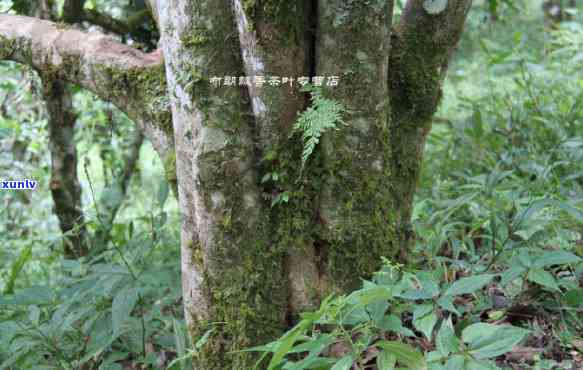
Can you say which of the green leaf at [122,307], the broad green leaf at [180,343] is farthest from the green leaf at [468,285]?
the green leaf at [122,307]

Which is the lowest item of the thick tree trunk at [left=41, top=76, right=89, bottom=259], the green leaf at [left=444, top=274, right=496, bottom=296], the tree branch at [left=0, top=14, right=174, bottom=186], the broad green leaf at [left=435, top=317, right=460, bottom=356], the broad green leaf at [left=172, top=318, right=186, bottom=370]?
the broad green leaf at [left=172, top=318, right=186, bottom=370]

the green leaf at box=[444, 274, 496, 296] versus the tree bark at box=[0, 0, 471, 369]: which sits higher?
the tree bark at box=[0, 0, 471, 369]

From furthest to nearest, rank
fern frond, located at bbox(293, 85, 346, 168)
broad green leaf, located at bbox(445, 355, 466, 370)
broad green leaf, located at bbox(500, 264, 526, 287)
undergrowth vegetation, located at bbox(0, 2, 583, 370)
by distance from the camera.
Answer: broad green leaf, located at bbox(500, 264, 526, 287) → fern frond, located at bbox(293, 85, 346, 168) → undergrowth vegetation, located at bbox(0, 2, 583, 370) → broad green leaf, located at bbox(445, 355, 466, 370)

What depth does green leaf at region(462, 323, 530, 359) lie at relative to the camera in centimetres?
123

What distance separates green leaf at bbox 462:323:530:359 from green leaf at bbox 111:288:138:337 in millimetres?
997

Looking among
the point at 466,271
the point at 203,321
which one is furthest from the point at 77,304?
the point at 466,271

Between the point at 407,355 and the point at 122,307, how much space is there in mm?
899

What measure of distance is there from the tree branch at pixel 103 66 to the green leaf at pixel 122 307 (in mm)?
439

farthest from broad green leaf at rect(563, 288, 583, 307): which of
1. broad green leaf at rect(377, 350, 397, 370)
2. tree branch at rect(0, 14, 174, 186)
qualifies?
tree branch at rect(0, 14, 174, 186)

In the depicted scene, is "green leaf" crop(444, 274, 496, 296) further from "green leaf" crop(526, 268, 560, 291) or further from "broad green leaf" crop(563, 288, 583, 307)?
"broad green leaf" crop(563, 288, 583, 307)

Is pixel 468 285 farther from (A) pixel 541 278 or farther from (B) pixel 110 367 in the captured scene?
(B) pixel 110 367

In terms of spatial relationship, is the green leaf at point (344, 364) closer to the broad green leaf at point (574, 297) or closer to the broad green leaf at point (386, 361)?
the broad green leaf at point (386, 361)

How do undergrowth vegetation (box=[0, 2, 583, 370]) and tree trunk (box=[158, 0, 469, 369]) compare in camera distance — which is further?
tree trunk (box=[158, 0, 469, 369])

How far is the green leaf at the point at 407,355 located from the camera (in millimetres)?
1268
